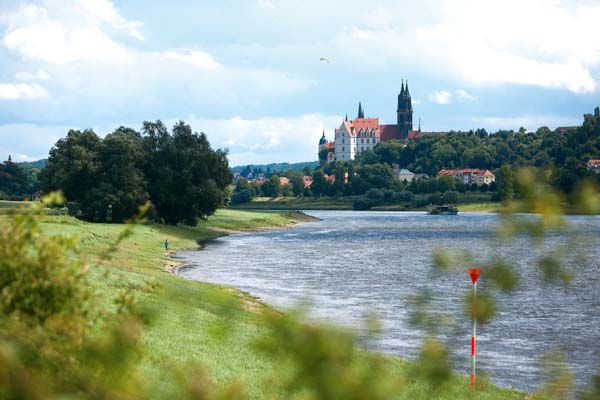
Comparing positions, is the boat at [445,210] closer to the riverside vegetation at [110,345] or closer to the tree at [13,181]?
the tree at [13,181]

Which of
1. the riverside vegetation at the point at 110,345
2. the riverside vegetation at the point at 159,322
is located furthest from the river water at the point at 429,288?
the riverside vegetation at the point at 110,345

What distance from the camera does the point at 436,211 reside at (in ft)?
539

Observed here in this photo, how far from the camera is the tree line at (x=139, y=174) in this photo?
261 feet

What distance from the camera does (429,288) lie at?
15.8ft

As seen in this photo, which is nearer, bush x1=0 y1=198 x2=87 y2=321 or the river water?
bush x1=0 y1=198 x2=87 y2=321

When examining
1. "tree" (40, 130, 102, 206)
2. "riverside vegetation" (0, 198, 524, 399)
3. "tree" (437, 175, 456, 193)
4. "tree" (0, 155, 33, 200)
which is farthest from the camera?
"tree" (437, 175, 456, 193)

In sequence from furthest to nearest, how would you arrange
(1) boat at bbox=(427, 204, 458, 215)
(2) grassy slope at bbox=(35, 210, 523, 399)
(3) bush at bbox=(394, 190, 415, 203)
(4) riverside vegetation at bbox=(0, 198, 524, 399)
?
1. (3) bush at bbox=(394, 190, 415, 203)
2. (1) boat at bbox=(427, 204, 458, 215)
3. (2) grassy slope at bbox=(35, 210, 523, 399)
4. (4) riverside vegetation at bbox=(0, 198, 524, 399)

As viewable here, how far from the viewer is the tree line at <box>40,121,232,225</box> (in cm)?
7950

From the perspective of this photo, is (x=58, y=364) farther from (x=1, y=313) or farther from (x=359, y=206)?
(x=359, y=206)

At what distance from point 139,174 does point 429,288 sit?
8109cm

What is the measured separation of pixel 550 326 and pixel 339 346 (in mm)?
28914

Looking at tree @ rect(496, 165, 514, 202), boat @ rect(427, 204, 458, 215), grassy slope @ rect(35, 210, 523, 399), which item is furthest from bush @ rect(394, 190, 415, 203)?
tree @ rect(496, 165, 514, 202)

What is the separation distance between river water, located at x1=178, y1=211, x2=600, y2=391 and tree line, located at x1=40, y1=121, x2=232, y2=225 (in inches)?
351

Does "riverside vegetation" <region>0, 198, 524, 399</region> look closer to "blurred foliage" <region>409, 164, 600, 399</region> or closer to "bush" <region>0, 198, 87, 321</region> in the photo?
"bush" <region>0, 198, 87, 321</region>
